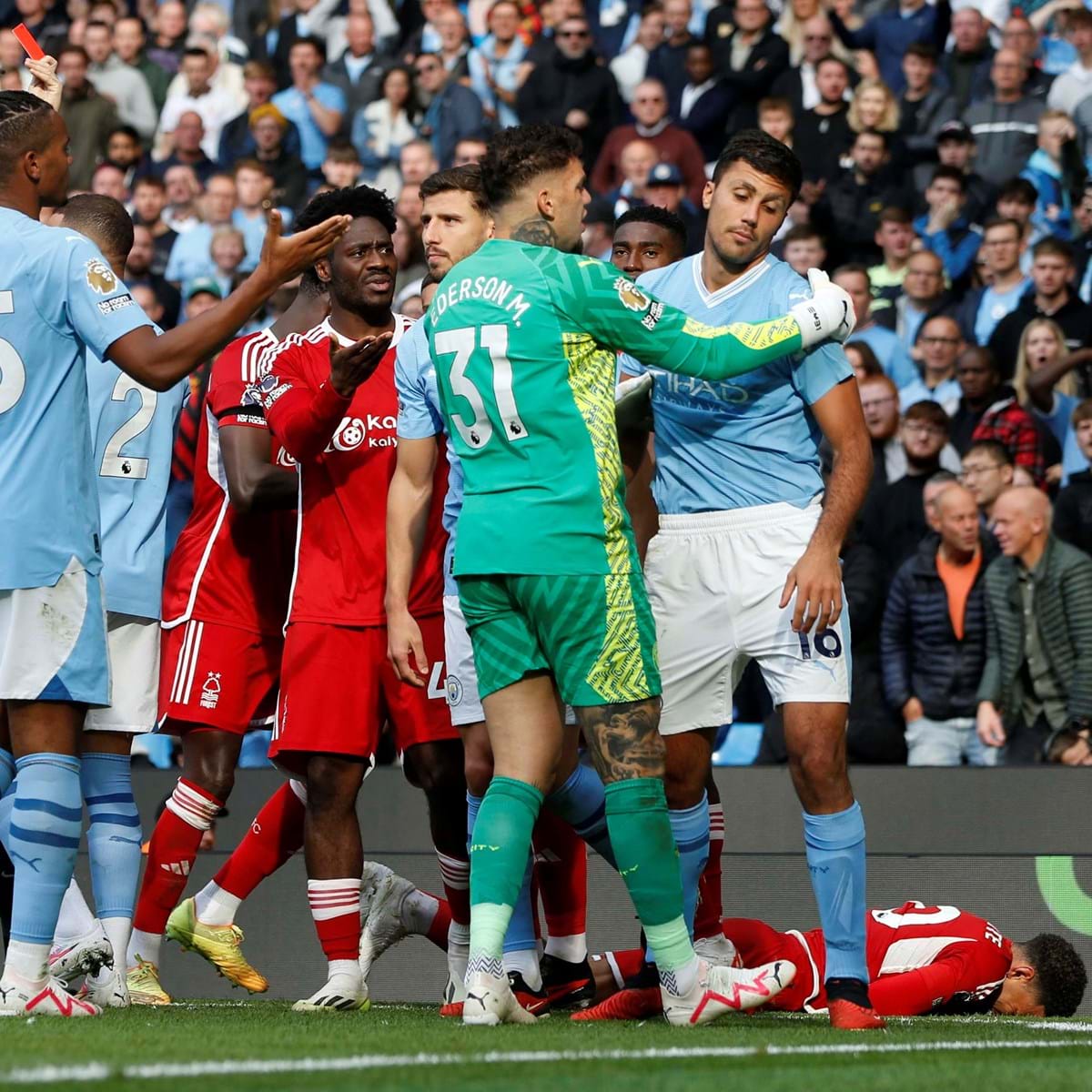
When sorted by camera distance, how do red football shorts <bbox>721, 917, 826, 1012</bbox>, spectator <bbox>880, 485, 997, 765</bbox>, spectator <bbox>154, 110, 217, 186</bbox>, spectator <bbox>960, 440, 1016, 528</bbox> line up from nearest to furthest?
1. red football shorts <bbox>721, 917, 826, 1012</bbox>
2. spectator <bbox>880, 485, 997, 765</bbox>
3. spectator <bbox>960, 440, 1016, 528</bbox>
4. spectator <bbox>154, 110, 217, 186</bbox>

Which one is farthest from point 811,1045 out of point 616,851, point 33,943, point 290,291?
point 290,291

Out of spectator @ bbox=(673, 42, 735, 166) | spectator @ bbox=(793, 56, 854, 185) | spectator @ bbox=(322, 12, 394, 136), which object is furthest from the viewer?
spectator @ bbox=(322, 12, 394, 136)

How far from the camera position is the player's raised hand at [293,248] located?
4.81m

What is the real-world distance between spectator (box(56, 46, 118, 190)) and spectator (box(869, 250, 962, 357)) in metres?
7.63

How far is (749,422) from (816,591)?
1.95ft

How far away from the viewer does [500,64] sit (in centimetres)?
1472

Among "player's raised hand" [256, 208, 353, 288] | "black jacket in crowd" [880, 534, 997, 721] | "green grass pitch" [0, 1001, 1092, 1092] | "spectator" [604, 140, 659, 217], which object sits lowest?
"green grass pitch" [0, 1001, 1092, 1092]

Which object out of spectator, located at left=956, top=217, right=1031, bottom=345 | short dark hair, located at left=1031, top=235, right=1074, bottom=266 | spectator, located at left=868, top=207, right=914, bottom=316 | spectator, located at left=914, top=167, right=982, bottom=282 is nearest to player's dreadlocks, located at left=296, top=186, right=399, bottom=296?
short dark hair, located at left=1031, top=235, right=1074, bottom=266

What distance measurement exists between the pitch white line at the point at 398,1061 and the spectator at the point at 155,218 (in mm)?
11924

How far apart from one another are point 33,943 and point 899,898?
3.55 m

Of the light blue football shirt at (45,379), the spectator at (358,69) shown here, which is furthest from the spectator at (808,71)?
the light blue football shirt at (45,379)

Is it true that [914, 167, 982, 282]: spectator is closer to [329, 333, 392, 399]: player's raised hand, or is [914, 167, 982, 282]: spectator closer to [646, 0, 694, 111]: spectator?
[646, 0, 694, 111]: spectator

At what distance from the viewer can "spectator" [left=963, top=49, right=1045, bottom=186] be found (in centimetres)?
1227

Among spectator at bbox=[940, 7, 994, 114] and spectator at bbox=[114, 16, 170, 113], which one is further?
spectator at bbox=[114, 16, 170, 113]
